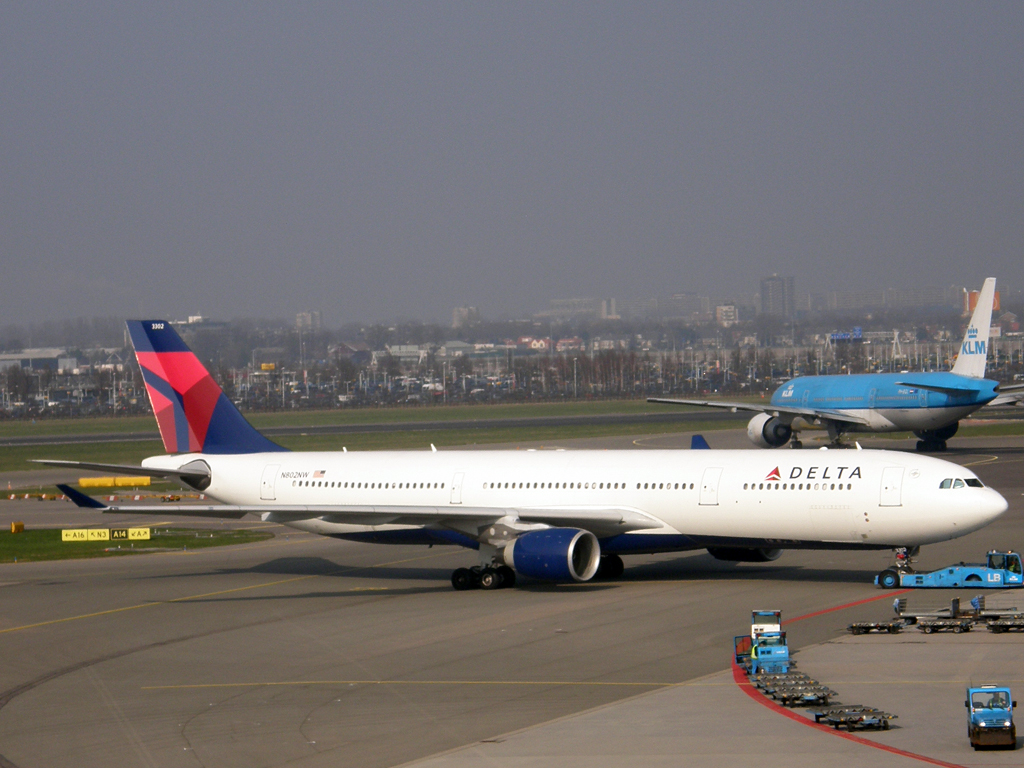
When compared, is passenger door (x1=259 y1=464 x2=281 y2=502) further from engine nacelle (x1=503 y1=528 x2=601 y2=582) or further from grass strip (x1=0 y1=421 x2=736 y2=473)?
grass strip (x1=0 y1=421 x2=736 y2=473)

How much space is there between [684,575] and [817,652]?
12053 millimetres

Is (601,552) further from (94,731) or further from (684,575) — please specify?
(94,731)

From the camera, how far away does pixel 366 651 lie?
25.5 metres

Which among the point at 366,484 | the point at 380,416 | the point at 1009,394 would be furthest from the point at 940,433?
the point at 380,416

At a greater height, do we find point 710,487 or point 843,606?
point 710,487

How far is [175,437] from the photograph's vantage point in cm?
4000

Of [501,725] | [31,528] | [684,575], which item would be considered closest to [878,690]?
[501,725]

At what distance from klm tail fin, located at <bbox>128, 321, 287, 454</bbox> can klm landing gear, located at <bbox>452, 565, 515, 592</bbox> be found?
907cm

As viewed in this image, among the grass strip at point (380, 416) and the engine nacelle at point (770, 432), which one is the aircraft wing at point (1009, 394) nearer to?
the engine nacelle at point (770, 432)

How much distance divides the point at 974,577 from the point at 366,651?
617 inches

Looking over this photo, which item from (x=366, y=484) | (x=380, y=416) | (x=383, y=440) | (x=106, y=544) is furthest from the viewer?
(x=380, y=416)

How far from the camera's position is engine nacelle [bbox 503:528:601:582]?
31328 mm

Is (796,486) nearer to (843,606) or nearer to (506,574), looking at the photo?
(843,606)

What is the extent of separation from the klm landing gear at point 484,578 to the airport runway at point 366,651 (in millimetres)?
472
